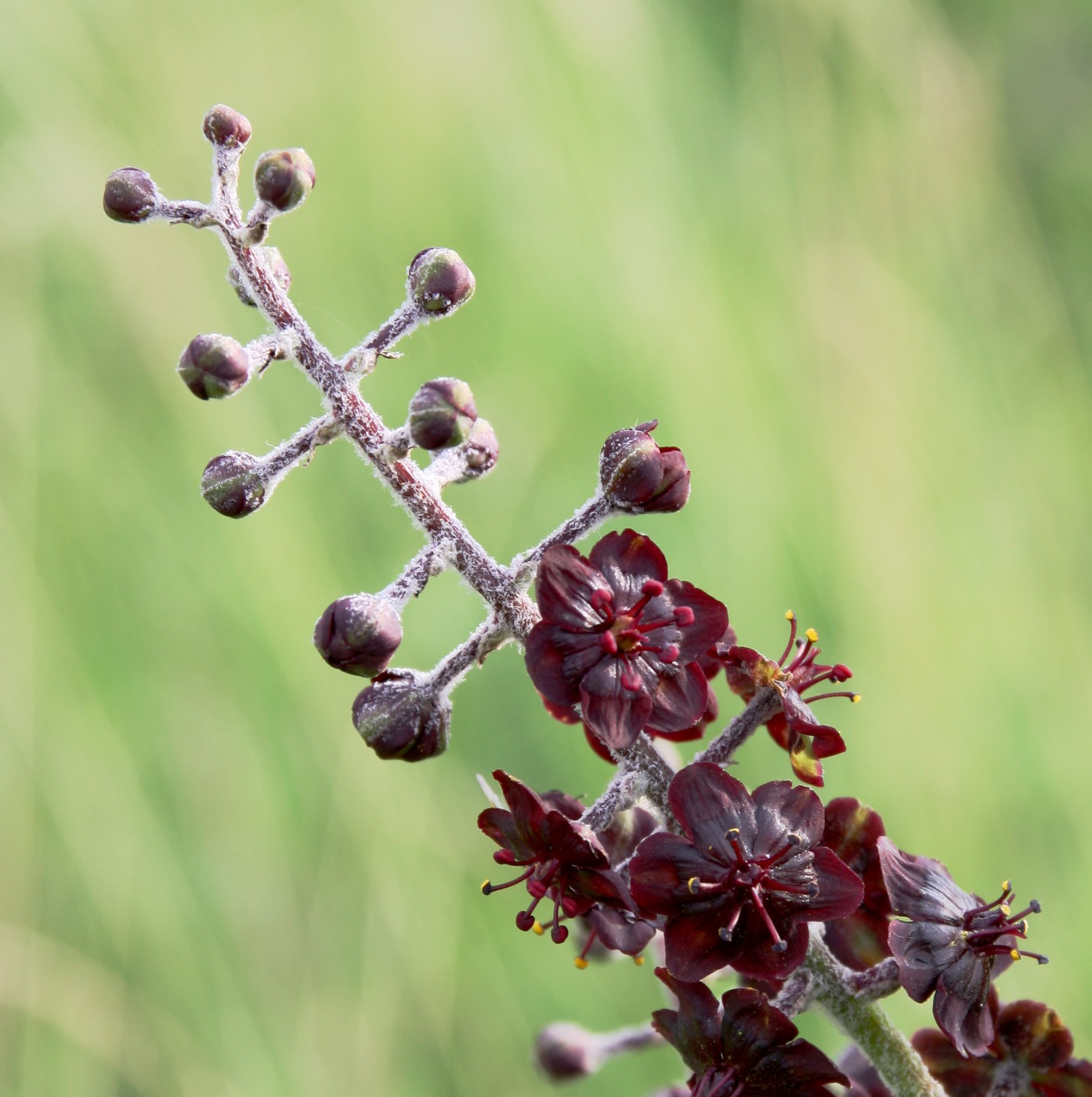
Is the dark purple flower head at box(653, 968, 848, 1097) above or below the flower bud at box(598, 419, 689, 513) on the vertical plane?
below

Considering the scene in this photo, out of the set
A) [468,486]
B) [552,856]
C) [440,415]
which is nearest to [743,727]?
[552,856]

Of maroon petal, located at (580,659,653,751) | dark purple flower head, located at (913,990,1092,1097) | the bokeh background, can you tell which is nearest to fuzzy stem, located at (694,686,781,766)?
maroon petal, located at (580,659,653,751)

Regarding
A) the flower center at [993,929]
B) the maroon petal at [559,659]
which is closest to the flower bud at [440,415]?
the maroon petal at [559,659]

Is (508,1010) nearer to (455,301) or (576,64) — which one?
(455,301)

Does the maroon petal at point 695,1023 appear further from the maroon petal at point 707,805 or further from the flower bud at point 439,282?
the flower bud at point 439,282

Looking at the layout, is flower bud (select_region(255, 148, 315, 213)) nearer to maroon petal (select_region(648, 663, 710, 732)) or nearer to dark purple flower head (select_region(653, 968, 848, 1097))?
maroon petal (select_region(648, 663, 710, 732))

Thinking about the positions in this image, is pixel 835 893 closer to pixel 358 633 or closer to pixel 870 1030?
pixel 870 1030

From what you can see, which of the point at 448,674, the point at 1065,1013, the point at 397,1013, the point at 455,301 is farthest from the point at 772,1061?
the point at 397,1013
